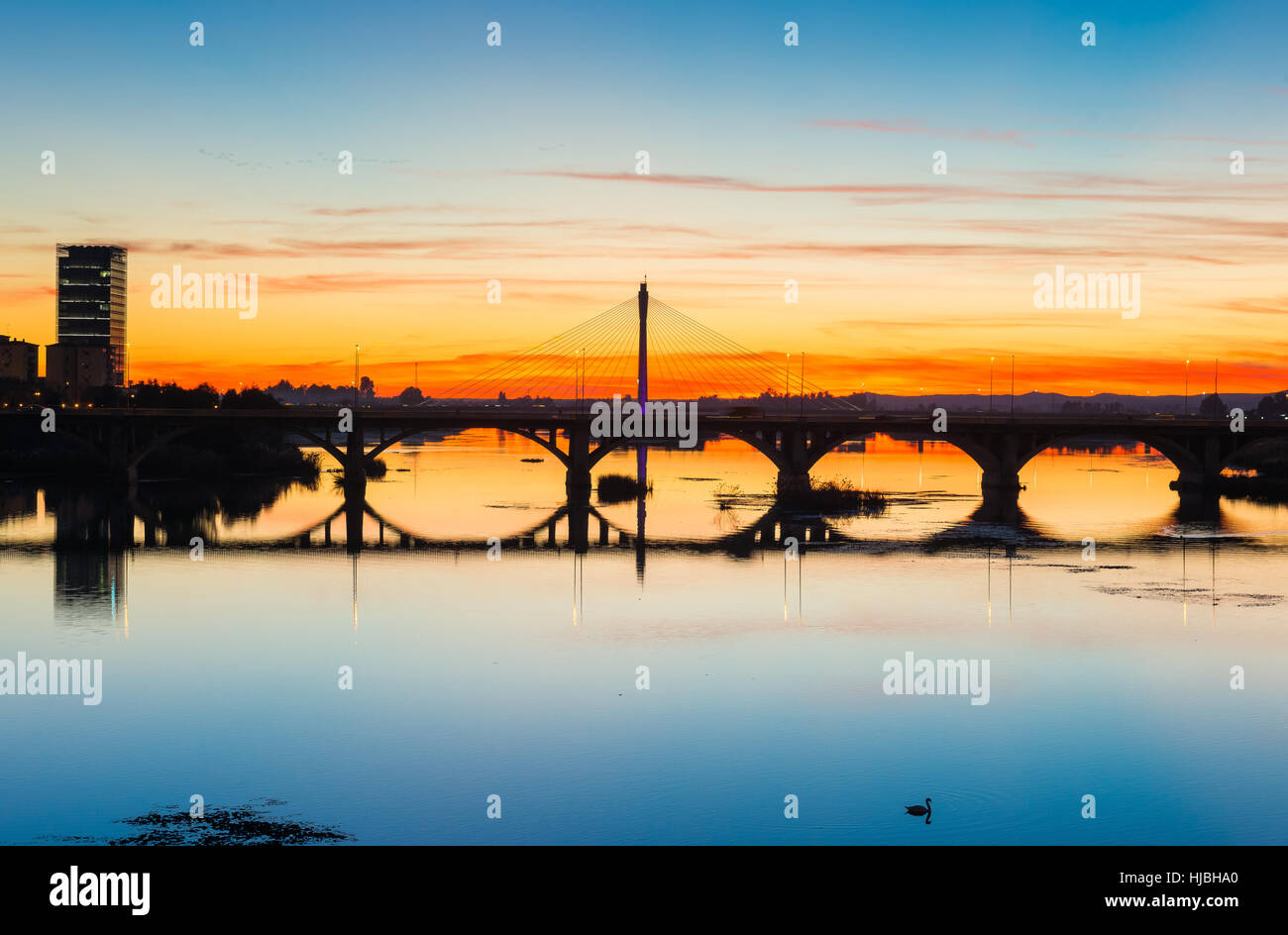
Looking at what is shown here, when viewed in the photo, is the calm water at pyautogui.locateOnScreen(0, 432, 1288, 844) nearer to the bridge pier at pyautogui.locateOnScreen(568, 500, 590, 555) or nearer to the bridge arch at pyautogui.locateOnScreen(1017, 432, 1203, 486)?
the bridge pier at pyautogui.locateOnScreen(568, 500, 590, 555)

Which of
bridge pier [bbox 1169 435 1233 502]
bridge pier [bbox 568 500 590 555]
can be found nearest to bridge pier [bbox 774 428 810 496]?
bridge pier [bbox 568 500 590 555]

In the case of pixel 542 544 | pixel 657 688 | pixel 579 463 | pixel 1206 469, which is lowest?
pixel 657 688

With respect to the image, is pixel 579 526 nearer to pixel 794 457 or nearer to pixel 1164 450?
pixel 794 457

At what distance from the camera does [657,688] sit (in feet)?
94.9

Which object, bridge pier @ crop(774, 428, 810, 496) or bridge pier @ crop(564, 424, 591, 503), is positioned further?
bridge pier @ crop(774, 428, 810, 496)

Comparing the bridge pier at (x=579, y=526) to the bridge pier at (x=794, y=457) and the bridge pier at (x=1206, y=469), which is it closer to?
the bridge pier at (x=794, y=457)

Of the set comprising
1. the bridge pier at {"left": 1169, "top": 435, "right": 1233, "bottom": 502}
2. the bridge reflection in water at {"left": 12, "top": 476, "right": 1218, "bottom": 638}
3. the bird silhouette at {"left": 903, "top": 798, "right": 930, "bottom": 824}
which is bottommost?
the bird silhouette at {"left": 903, "top": 798, "right": 930, "bottom": 824}

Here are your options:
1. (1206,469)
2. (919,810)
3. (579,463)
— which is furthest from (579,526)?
(1206,469)

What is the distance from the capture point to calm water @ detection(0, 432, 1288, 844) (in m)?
20.0

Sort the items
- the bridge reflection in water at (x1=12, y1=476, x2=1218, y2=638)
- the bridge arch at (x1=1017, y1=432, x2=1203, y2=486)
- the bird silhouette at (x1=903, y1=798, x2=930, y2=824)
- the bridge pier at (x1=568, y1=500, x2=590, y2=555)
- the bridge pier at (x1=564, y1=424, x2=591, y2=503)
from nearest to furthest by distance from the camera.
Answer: the bird silhouette at (x1=903, y1=798, x2=930, y2=824) → the bridge reflection in water at (x1=12, y1=476, x2=1218, y2=638) → the bridge pier at (x1=568, y1=500, x2=590, y2=555) → the bridge pier at (x1=564, y1=424, x2=591, y2=503) → the bridge arch at (x1=1017, y1=432, x2=1203, y2=486)

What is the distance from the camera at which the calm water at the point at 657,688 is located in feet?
65.7

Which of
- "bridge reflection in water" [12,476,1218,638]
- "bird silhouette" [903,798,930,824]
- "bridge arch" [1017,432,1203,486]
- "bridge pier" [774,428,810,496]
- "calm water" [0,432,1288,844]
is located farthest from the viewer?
"bridge arch" [1017,432,1203,486]
